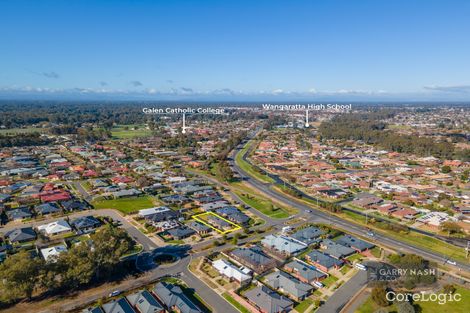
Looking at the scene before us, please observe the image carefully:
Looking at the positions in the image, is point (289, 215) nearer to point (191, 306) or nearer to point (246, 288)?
point (246, 288)

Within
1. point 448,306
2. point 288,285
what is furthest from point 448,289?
point 288,285

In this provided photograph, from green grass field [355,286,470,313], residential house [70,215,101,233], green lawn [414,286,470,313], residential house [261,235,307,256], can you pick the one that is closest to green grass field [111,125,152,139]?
residential house [70,215,101,233]

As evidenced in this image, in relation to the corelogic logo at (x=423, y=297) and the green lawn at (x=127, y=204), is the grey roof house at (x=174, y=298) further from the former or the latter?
the green lawn at (x=127, y=204)

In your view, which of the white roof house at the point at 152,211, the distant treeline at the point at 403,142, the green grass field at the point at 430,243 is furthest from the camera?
the distant treeline at the point at 403,142

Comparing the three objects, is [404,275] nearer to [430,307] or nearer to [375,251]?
[430,307]

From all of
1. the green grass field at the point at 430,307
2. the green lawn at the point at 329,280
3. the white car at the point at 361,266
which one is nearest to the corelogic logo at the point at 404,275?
the white car at the point at 361,266

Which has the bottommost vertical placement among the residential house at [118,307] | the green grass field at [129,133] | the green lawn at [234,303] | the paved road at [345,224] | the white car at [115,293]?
the paved road at [345,224]

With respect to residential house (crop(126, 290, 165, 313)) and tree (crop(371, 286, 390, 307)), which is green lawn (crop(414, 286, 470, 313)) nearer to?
tree (crop(371, 286, 390, 307))
